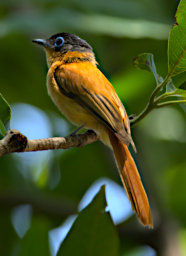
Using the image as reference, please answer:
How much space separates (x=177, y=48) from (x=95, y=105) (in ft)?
3.18

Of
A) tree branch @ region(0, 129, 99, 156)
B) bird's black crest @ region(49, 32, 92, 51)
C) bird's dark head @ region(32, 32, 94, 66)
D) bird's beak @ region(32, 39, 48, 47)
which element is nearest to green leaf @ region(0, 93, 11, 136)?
tree branch @ region(0, 129, 99, 156)

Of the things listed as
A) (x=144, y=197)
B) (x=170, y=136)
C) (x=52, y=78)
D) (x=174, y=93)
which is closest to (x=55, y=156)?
(x=52, y=78)

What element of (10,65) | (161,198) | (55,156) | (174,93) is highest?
(174,93)

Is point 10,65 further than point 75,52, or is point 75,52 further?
point 10,65

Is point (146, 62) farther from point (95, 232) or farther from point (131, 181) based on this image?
point (95, 232)

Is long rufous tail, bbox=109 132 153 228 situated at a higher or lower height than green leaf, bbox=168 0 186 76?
lower

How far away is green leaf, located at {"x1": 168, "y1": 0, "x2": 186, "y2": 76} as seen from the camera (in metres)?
2.36

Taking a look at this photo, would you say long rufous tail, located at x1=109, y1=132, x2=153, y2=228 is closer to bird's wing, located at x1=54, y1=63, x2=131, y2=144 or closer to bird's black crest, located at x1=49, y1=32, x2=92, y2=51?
bird's wing, located at x1=54, y1=63, x2=131, y2=144

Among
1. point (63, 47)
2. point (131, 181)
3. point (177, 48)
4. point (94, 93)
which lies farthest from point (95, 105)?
point (63, 47)

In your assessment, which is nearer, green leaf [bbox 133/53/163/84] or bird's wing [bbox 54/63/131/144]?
green leaf [bbox 133/53/163/84]

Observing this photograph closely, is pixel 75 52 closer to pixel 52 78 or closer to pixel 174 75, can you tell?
pixel 52 78

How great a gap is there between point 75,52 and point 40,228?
1.81 meters

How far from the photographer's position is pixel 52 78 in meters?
3.64

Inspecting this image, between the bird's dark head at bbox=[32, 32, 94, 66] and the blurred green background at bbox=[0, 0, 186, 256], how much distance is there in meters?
0.10
